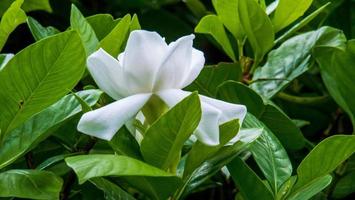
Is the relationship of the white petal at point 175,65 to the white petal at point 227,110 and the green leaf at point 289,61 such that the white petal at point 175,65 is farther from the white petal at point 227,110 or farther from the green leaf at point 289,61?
the green leaf at point 289,61

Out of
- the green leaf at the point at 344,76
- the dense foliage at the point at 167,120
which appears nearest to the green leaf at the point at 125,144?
the dense foliage at the point at 167,120

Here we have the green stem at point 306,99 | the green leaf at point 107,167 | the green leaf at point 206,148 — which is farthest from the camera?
the green stem at point 306,99

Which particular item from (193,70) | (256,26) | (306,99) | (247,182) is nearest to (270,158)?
(247,182)

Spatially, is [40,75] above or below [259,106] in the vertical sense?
above

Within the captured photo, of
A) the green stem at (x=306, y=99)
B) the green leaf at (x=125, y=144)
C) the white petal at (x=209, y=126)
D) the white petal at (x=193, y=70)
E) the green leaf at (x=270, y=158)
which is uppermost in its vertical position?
the white petal at (x=193, y=70)

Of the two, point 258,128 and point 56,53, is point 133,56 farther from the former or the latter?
point 258,128

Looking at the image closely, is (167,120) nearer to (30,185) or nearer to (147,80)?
(147,80)
